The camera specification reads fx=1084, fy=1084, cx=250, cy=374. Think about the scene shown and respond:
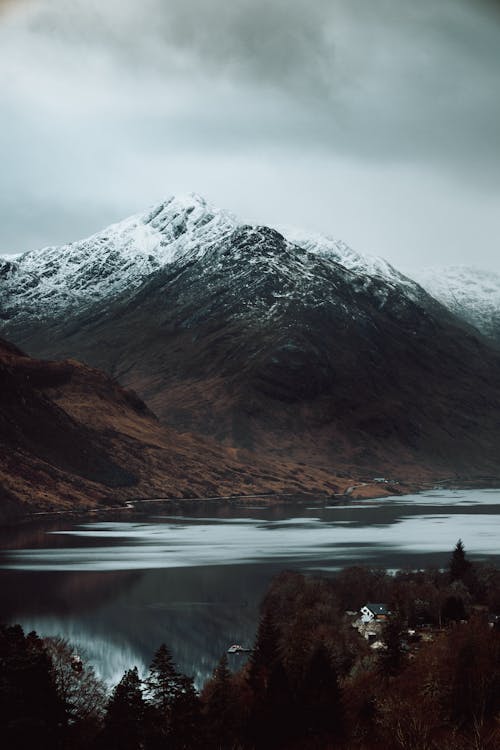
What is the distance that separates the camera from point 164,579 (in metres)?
137

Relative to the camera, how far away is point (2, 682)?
54906 mm

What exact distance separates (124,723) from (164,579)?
85.0 meters

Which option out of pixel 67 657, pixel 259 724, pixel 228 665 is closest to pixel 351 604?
pixel 228 665

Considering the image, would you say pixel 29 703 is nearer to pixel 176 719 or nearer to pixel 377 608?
pixel 176 719

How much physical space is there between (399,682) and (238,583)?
69.3 m

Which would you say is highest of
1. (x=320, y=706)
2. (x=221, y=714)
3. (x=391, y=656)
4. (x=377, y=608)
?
(x=377, y=608)

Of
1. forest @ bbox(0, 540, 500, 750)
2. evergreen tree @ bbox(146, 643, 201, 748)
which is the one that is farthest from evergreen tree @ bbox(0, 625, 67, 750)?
evergreen tree @ bbox(146, 643, 201, 748)

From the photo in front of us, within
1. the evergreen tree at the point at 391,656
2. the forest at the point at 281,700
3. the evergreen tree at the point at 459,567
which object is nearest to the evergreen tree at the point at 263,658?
the forest at the point at 281,700

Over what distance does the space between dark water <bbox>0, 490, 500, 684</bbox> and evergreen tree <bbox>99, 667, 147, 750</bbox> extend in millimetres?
25889

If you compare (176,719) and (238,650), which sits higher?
(176,719)

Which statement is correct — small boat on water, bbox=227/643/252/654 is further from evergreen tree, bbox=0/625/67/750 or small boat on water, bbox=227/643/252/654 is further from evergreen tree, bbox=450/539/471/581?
evergreen tree, bbox=450/539/471/581

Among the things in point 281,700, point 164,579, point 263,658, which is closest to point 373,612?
point 263,658

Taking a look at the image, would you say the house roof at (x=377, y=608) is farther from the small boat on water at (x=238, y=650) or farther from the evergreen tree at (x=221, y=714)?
the evergreen tree at (x=221, y=714)

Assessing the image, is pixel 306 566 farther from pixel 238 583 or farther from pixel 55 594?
pixel 55 594
